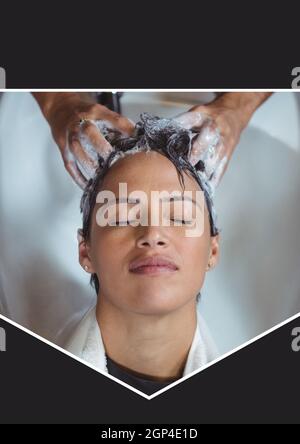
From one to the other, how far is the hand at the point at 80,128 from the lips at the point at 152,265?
0.26 meters

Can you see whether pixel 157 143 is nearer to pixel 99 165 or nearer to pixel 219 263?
pixel 99 165

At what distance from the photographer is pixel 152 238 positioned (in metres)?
1.77

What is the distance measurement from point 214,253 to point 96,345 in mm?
394

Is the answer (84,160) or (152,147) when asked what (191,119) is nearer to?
(152,147)

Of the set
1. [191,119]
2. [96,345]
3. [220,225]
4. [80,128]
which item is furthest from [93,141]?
[96,345]

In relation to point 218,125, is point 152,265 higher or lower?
lower

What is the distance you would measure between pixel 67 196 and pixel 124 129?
23 centimetres

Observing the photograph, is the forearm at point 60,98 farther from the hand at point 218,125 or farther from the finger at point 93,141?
the hand at point 218,125

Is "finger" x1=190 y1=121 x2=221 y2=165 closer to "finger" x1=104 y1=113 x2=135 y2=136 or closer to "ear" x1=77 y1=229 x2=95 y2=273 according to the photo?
"finger" x1=104 y1=113 x2=135 y2=136

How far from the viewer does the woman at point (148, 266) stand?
1788mm

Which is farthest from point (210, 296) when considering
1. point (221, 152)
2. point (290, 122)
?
point (290, 122)

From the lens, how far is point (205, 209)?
1.84 metres

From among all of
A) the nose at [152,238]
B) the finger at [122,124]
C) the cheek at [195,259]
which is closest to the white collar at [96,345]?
the cheek at [195,259]

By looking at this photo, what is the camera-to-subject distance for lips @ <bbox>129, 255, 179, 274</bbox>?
178cm
